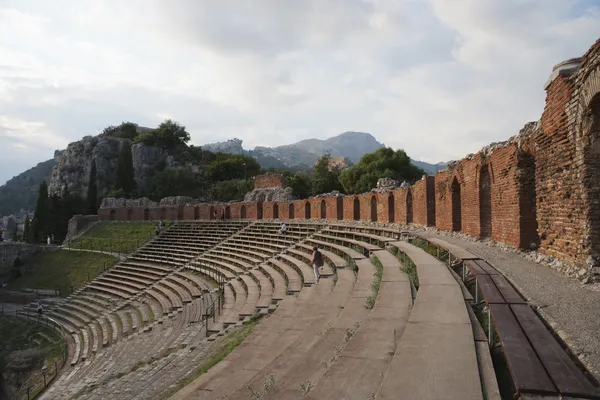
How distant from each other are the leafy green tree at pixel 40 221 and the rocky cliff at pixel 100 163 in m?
14.2

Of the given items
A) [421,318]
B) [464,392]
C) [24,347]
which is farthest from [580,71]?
[24,347]

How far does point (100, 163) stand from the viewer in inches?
2367

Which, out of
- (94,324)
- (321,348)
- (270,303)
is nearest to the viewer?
(321,348)

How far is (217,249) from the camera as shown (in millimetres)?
22531

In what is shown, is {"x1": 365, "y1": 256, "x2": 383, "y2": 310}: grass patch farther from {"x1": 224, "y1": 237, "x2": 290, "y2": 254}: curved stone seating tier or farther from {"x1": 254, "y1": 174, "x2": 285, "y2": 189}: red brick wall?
{"x1": 254, "y1": 174, "x2": 285, "y2": 189}: red brick wall

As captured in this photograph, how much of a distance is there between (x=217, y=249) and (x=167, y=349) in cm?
1327

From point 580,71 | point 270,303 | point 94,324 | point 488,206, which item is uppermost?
point 580,71

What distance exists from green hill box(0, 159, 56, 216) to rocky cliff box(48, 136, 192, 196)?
69558mm

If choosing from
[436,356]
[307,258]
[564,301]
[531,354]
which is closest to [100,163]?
[307,258]

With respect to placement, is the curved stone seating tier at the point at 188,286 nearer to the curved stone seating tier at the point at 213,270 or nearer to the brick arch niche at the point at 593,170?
the curved stone seating tier at the point at 213,270

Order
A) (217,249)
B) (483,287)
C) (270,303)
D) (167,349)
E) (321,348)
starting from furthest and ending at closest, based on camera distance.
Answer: (217,249) → (167,349) → (270,303) → (483,287) → (321,348)

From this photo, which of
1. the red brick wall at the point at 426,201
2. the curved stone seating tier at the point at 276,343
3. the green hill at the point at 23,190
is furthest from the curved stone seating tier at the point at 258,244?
the green hill at the point at 23,190

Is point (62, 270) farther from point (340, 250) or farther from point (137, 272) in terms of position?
point (340, 250)

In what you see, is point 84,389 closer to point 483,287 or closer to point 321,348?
point 321,348
